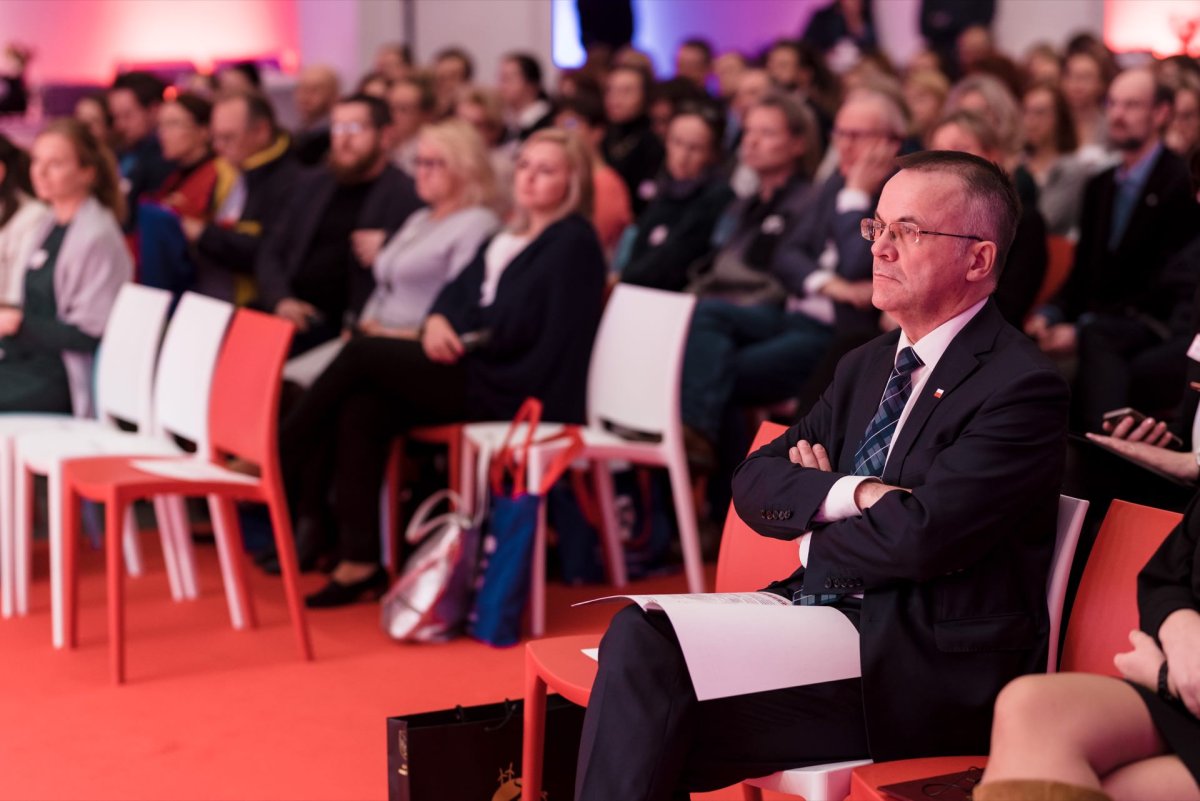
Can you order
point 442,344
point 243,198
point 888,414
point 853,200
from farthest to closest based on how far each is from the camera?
point 243,198 < point 853,200 < point 442,344 < point 888,414

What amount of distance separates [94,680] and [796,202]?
8.61 feet

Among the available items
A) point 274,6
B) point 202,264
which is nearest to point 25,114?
point 274,6

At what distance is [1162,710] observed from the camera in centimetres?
180

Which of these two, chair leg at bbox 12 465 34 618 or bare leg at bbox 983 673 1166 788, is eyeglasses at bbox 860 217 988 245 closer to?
bare leg at bbox 983 673 1166 788

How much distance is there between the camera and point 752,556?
2.51 m

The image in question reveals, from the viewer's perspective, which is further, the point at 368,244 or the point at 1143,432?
the point at 368,244

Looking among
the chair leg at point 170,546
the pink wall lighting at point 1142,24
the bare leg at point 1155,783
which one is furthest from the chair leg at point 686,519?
the pink wall lighting at point 1142,24

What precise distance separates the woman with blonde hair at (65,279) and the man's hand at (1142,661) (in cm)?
346

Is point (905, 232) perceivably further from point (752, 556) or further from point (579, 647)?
point (579, 647)

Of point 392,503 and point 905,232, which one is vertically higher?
point 905,232

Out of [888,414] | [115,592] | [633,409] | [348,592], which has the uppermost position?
[888,414]

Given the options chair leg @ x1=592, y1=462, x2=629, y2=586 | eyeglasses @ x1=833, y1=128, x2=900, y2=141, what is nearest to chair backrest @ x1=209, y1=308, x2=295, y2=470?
chair leg @ x1=592, y1=462, x2=629, y2=586

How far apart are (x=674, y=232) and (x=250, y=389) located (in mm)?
1984

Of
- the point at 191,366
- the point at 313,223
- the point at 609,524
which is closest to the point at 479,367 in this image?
the point at 609,524
